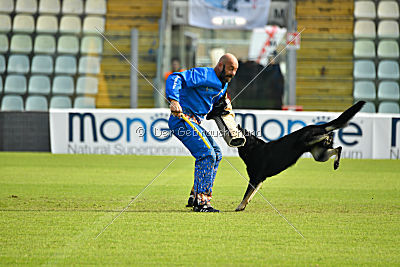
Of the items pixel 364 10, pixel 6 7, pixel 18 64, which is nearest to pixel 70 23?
pixel 6 7

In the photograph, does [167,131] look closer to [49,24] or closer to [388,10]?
[49,24]

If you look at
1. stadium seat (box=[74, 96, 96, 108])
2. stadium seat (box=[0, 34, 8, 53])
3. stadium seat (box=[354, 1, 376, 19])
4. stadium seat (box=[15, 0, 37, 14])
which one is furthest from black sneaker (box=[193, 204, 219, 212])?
stadium seat (box=[15, 0, 37, 14])

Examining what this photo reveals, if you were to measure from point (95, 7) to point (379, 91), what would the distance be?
339 inches

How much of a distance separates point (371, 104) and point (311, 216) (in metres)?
10.0

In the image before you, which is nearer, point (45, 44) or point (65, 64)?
point (65, 64)

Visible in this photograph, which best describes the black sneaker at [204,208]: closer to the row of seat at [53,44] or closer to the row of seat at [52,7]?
the row of seat at [53,44]

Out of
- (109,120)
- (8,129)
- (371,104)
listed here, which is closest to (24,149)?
(8,129)

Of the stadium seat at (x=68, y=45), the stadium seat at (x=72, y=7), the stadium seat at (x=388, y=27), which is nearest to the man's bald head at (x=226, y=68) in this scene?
the stadium seat at (x=68, y=45)

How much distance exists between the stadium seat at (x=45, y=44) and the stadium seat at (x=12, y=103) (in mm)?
1609

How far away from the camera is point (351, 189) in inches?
377

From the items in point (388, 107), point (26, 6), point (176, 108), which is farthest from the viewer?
point (26, 6)

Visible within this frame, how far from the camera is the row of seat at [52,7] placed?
18.9 meters

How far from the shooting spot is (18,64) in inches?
672

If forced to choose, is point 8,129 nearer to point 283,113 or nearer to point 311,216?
point 283,113
